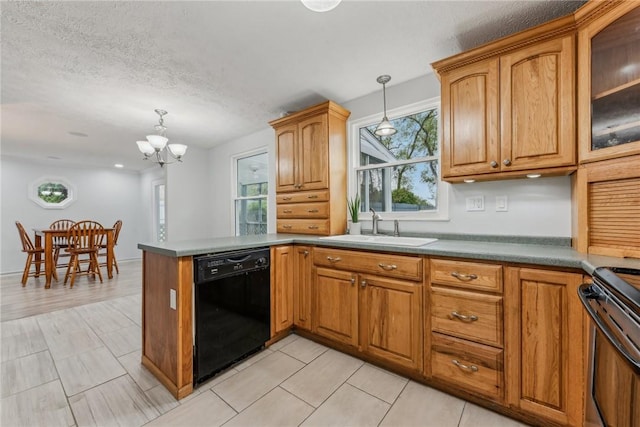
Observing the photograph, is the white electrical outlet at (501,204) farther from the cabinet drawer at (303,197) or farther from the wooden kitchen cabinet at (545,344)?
the cabinet drawer at (303,197)

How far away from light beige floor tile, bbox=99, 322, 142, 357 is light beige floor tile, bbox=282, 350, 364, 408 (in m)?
1.42

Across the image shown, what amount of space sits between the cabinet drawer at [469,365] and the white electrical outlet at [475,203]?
1.02 m

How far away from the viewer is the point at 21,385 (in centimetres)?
167

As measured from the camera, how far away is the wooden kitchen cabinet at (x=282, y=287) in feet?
7.14

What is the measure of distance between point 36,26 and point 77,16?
0.34 meters

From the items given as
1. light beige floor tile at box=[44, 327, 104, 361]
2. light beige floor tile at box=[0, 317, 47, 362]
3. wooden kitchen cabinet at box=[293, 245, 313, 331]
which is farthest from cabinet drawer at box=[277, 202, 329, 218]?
light beige floor tile at box=[0, 317, 47, 362]

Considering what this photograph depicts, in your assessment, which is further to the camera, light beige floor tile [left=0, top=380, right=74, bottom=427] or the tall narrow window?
the tall narrow window

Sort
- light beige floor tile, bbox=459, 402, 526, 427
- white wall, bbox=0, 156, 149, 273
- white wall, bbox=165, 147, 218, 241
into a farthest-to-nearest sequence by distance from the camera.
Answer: white wall, bbox=0, 156, 149, 273 → white wall, bbox=165, 147, 218, 241 → light beige floor tile, bbox=459, 402, 526, 427

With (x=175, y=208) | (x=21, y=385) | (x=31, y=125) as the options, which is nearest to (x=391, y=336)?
(x=21, y=385)

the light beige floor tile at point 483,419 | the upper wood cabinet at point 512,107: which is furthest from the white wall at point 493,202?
the light beige floor tile at point 483,419

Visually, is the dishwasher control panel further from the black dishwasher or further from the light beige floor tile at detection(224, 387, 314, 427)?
the light beige floor tile at detection(224, 387, 314, 427)

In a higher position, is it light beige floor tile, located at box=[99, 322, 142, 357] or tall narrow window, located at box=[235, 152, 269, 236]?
tall narrow window, located at box=[235, 152, 269, 236]

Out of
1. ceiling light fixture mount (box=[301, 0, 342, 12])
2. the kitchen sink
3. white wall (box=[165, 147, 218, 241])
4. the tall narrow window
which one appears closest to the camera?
ceiling light fixture mount (box=[301, 0, 342, 12])

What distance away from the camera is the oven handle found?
0.58 m
